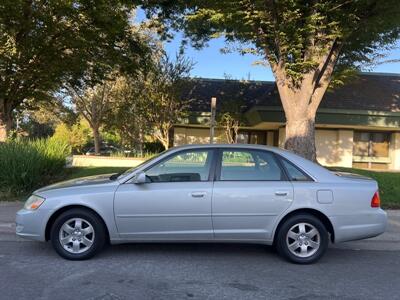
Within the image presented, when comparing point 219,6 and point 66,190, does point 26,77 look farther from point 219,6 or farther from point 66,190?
point 66,190

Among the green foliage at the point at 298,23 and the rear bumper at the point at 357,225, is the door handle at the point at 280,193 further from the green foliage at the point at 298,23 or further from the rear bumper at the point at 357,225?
the green foliage at the point at 298,23

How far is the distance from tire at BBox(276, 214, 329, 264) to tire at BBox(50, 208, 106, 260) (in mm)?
2357

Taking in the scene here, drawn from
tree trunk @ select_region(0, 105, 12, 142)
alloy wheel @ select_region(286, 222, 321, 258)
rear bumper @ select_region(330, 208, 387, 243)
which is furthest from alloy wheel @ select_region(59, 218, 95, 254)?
tree trunk @ select_region(0, 105, 12, 142)

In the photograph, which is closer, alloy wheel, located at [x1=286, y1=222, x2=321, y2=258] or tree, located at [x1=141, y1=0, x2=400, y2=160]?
alloy wheel, located at [x1=286, y1=222, x2=321, y2=258]

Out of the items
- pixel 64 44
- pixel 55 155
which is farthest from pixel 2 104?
pixel 55 155

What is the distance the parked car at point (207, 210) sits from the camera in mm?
6180

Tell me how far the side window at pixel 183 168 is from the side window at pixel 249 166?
240 mm

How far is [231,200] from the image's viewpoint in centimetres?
620

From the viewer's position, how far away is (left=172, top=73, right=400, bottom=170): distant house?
80.9 ft

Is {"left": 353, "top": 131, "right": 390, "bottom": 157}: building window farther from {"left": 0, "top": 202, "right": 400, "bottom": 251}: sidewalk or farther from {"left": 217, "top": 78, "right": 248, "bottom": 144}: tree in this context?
{"left": 0, "top": 202, "right": 400, "bottom": 251}: sidewalk

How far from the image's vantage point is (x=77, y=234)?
6215 mm

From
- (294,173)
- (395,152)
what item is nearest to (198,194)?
(294,173)

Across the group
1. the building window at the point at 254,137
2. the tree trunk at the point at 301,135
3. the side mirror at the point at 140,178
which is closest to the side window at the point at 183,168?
the side mirror at the point at 140,178

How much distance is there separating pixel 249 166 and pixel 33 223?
292cm
